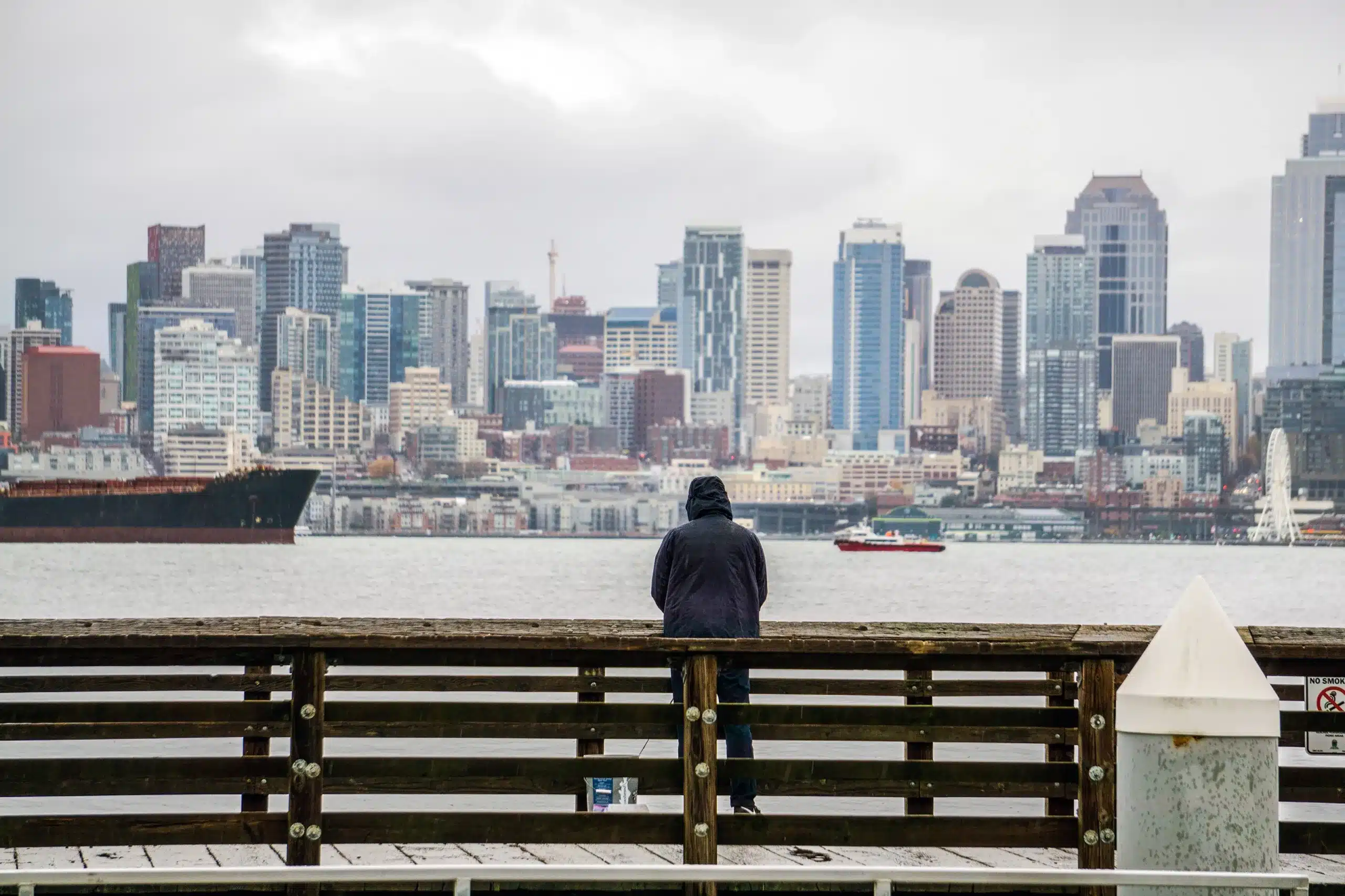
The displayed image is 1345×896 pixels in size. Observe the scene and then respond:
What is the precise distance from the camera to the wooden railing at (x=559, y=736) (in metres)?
6.61

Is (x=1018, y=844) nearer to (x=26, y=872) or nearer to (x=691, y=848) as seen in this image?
(x=691, y=848)

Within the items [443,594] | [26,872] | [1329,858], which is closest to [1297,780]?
[1329,858]

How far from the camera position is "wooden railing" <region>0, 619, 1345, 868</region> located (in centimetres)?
661

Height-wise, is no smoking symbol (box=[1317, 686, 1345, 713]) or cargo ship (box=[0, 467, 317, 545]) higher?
no smoking symbol (box=[1317, 686, 1345, 713])

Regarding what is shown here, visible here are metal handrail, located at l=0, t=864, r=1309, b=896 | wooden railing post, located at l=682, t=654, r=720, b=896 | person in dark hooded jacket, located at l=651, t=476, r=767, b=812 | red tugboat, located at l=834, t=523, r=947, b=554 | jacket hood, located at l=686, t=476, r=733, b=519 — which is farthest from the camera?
red tugboat, located at l=834, t=523, r=947, b=554

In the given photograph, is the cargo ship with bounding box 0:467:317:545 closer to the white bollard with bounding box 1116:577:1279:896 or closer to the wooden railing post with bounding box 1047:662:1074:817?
the wooden railing post with bounding box 1047:662:1074:817

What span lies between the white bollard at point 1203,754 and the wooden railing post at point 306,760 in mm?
2892

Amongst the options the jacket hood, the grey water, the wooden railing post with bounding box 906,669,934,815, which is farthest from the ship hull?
the wooden railing post with bounding box 906,669,934,815

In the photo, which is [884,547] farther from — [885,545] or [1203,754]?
[1203,754]

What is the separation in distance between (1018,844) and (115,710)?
3328 millimetres

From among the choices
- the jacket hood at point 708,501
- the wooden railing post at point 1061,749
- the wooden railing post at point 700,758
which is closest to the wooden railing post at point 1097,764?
the wooden railing post at point 1061,749

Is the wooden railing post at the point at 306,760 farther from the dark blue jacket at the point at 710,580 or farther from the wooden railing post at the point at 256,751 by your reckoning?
the dark blue jacket at the point at 710,580

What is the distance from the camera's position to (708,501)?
29.6 feet

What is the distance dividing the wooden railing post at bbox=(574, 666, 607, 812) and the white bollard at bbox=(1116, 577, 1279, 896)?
2.26 metres
